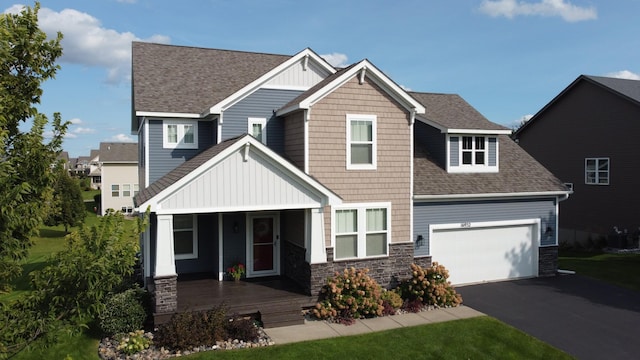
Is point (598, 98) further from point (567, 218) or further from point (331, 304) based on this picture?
point (331, 304)

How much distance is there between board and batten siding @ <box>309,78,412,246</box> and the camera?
14.0 meters

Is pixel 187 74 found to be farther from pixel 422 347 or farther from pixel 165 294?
pixel 422 347

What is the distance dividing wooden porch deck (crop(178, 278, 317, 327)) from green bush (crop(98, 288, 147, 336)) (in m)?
0.98

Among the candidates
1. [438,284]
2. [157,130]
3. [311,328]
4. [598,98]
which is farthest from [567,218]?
[157,130]

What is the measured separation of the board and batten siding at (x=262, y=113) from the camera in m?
15.0

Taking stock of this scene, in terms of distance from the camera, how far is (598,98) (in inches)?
1014

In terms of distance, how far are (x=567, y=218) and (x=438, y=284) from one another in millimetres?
17468

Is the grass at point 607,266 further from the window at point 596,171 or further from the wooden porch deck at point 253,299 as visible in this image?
the wooden porch deck at point 253,299

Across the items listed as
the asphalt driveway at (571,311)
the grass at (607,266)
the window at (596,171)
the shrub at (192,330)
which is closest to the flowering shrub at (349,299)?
the shrub at (192,330)

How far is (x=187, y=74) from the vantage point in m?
17.6

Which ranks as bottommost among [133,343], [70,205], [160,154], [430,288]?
[133,343]

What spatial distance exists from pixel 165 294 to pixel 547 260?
13631 millimetres

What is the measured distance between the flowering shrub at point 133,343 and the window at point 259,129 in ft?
22.8

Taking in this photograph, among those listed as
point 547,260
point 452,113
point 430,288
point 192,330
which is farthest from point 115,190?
point 547,260
